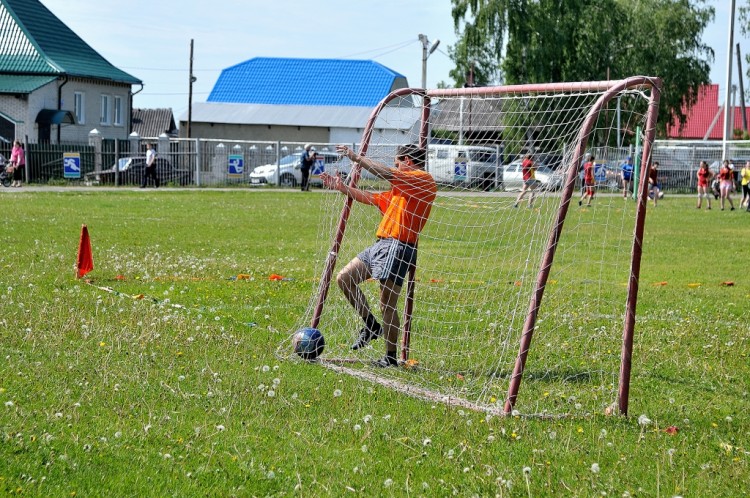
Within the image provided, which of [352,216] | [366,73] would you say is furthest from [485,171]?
[366,73]

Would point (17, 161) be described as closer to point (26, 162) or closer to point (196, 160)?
point (26, 162)

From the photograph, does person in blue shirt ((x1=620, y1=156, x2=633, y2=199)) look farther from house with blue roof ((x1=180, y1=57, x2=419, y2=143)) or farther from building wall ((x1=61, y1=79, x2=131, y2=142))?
house with blue roof ((x1=180, y1=57, x2=419, y2=143))

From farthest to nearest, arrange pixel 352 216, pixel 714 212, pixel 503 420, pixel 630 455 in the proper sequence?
1. pixel 714 212
2. pixel 352 216
3. pixel 503 420
4. pixel 630 455

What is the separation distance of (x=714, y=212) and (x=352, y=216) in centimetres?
2716

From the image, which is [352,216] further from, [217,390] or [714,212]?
[714,212]

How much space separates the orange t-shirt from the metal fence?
3407 centimetres

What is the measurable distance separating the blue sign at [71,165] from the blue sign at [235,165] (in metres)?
6.78

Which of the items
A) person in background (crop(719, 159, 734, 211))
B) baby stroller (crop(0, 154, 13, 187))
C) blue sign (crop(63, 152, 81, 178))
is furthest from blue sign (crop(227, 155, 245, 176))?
person in background (crop(719, 159, 734, 211))

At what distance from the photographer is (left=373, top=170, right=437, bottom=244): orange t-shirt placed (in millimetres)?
8609

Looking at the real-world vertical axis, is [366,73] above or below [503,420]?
above

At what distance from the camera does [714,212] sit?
34.6 meters

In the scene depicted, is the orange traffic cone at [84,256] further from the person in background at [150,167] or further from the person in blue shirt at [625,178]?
the person in background at [150,167]

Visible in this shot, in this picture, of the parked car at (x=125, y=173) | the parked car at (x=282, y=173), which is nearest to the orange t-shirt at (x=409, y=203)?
the parked car at (x=125, y=173)

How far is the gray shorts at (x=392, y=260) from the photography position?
8.59 m
